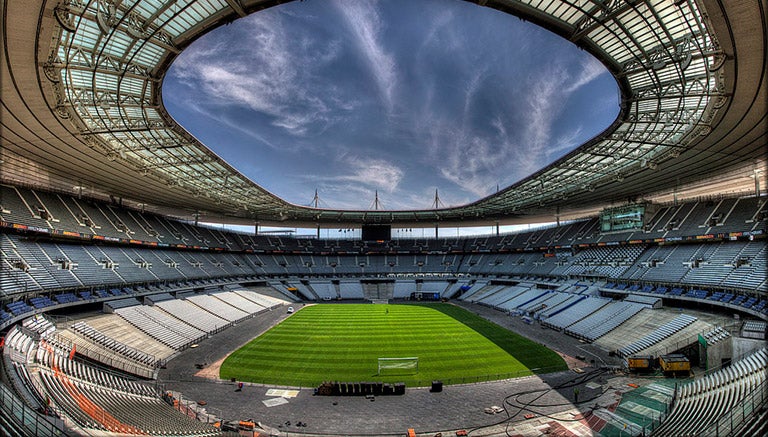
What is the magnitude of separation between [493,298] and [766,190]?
3205 centimetres

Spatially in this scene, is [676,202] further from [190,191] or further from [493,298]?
[190,191]

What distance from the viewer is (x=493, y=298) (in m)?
53.8

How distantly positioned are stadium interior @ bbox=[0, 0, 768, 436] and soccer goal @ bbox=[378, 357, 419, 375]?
3.22m

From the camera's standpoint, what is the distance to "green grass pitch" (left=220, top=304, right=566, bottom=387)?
23469mm

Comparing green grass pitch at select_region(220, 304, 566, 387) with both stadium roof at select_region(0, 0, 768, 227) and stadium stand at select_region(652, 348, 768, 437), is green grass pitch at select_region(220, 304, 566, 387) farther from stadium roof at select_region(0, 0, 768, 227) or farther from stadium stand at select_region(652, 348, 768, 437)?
stadium roof at select_region(0, 0, 768, 227)

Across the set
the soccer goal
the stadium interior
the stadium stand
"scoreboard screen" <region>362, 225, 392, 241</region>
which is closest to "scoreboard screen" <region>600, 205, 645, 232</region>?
the stadium interior

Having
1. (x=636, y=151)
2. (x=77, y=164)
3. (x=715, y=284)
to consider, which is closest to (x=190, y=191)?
(x=77, y=164)

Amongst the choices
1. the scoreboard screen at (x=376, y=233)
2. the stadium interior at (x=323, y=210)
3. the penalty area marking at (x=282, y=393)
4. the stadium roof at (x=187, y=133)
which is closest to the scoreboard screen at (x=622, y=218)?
the stadium interior at (x=323, y=210)

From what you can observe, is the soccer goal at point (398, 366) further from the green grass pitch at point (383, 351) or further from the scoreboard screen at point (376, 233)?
the scoreboard screen at point (376, 233)

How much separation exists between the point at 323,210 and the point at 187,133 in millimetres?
31811

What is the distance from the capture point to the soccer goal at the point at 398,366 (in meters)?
24.0

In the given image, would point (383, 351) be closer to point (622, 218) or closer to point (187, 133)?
point (187, 133)

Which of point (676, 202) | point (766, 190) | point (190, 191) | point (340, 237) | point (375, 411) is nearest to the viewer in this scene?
point (375, 411)

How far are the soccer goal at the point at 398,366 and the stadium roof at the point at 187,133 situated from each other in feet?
66.6
